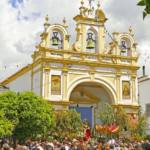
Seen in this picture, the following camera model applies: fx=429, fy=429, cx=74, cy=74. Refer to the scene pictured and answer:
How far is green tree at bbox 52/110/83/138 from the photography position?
3634cm

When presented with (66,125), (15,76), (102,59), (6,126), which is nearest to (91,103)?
(102,59)

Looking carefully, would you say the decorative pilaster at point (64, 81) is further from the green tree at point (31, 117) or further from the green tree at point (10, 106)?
the green tree at point (10, 106)

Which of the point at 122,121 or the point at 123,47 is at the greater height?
the point at 123,47

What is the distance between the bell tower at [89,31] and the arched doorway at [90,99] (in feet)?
12.0

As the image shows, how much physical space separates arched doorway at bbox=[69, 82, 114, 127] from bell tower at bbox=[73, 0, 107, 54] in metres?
3.67

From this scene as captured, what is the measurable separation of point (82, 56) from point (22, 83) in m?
8.32

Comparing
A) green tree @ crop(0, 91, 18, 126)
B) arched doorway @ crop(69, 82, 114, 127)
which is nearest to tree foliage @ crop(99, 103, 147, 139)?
arched doorway @ crop(69, 82, 114, 127)

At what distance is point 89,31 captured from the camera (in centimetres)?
4338

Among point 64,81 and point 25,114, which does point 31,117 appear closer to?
point 25,114

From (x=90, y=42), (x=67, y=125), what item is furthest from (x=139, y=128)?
(x=90, y=42)

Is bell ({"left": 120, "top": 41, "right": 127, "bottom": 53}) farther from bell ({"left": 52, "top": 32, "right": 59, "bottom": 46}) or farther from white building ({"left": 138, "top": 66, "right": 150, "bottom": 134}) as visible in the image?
bell ({"left": 52, "top": 32, "right": 59, "bottom": 46})

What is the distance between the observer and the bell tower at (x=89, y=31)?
42125mm

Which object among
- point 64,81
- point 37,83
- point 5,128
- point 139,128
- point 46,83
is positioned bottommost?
point 139,128

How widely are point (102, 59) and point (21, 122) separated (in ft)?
45.9
